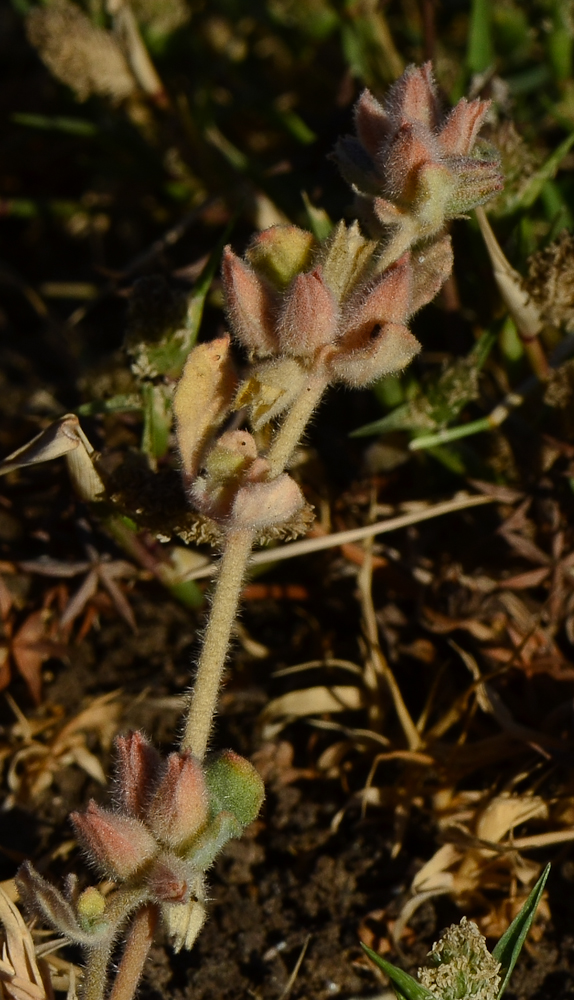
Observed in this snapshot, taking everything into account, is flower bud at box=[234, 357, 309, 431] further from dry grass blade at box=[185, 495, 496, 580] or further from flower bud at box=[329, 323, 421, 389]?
dry grass blade at box=[185, 495, 496, 580]

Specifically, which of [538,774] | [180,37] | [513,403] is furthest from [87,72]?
[538,774]

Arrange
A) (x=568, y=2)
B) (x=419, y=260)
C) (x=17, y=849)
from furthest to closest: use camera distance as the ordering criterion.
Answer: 1. (x=568, y=2)
2. (x=17, y=849)
3. (x=419, y=260)

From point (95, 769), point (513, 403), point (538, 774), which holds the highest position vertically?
point (513, 403)

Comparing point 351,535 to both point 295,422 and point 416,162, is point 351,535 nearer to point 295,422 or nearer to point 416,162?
point 295,422

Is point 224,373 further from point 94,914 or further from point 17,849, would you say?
point 17,849

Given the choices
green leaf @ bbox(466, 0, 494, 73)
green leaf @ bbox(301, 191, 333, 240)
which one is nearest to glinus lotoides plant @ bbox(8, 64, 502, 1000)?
green leaf @ bbox(301, 191, 333, 240)

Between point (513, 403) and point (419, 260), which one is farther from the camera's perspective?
point (513, 403)

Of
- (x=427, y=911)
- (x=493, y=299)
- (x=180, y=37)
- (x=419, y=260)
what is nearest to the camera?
(x=419, y=260)
